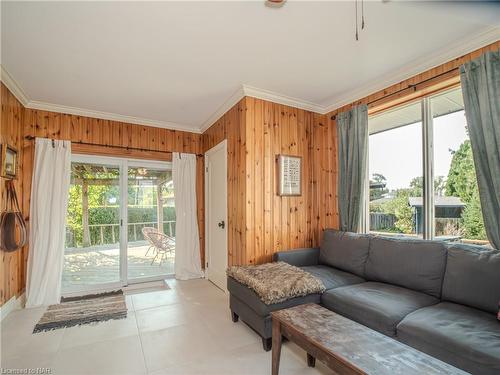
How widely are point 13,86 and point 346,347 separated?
12.9 feet

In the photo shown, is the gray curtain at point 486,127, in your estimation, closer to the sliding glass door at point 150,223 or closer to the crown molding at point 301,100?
the crown molding at point 301,100

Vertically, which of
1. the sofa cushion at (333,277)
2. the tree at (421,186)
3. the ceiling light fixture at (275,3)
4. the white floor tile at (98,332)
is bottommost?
the white floor tile at (98,332)

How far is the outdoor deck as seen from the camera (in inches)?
142

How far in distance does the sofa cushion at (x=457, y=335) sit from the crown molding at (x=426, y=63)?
6.90ft

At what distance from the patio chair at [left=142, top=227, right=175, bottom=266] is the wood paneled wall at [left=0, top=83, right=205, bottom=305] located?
0.54 m

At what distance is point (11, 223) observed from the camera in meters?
2.81

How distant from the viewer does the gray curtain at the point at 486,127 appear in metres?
1.89

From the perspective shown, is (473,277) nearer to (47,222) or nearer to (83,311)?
(83,311)

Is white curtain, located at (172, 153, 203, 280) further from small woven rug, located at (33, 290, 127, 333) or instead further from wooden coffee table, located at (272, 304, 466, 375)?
wooden coffee table, located at (272, 304, 466, 375)

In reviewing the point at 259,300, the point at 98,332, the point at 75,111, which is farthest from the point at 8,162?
the point at 259,300

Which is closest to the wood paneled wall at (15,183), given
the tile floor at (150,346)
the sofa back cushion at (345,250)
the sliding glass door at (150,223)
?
the tile floor at (150,346)

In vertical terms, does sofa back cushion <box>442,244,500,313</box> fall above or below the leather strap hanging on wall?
below

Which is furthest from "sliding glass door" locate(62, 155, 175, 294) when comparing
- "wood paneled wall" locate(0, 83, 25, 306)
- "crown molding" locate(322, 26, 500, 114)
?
"crown molding" locate(322, 26, 500, 114)

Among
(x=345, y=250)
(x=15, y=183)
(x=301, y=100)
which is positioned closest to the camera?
(x=345, y=250)
